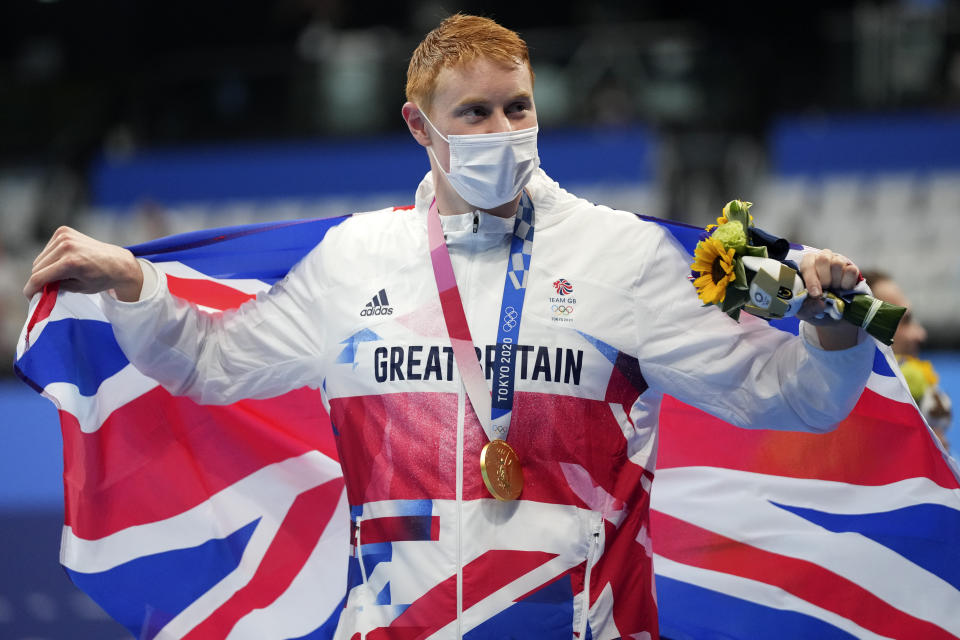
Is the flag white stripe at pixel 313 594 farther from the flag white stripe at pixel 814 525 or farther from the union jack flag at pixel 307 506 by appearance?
the flag white stripe at pixel 814 525

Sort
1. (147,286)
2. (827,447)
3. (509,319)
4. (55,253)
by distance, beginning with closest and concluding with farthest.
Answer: (509,319), (55,253), (147,286), (827,447)

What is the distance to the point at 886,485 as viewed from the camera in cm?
327

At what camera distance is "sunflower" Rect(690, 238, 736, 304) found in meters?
2.57

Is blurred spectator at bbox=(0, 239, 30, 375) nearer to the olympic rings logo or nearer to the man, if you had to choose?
the man

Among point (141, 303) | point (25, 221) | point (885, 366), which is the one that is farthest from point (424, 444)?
point (25, 221)

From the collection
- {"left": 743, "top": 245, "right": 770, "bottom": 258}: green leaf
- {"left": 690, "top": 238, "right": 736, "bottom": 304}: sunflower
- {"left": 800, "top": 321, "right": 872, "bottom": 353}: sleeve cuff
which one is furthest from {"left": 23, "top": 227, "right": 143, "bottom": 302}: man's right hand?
{"left": 800, "top": 321, "right": 872, "bottom": 353}: sleeve cuff

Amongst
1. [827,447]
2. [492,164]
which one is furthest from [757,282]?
[827,447]

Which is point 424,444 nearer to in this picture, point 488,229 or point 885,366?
point 488,229

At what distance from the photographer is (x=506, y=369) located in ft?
8.85

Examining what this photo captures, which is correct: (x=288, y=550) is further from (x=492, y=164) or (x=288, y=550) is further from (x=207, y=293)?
(x=492, y=164)

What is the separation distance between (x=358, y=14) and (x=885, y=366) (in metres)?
12.5

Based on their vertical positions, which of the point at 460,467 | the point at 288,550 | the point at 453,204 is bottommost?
the point at 288,550

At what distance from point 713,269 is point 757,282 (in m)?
0.13

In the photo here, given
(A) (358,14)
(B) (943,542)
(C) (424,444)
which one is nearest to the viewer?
(C) (424,444)
